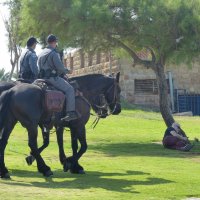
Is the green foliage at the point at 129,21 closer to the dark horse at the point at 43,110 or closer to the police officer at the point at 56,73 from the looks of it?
the dark horse at the point at 43,110

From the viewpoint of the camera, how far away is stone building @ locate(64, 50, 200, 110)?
46188 millimetres

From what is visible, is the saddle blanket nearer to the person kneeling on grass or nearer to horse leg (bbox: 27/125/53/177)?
horse leg (bbox: 27/125/53/177)

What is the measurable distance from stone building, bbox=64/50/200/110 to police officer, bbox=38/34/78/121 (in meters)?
30.4

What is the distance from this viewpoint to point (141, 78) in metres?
47.4

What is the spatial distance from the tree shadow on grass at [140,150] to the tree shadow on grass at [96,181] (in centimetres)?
524

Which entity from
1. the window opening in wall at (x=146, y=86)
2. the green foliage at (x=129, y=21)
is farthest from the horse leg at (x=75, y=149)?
the window opening in wall at (x=146, y=86)

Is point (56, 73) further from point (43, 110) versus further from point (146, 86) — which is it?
point (146, 86)

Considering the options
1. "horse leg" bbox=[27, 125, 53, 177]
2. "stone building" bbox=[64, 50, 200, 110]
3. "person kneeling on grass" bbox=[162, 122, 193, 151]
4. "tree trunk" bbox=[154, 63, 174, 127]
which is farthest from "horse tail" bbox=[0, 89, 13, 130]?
"stone building" bbox=[64, 50, 200, 110]

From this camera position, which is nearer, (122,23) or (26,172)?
(26,172)

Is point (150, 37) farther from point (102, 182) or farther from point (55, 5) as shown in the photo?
point (102, 182)

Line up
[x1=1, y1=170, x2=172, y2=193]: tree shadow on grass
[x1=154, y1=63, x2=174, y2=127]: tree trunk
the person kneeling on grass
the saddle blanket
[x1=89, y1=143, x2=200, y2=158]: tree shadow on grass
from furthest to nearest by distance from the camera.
A: [x1=154, y1=63, x2=174, y2=127]: tree trunk → the person kneeling on grass → [x1=89, y1=143, x2=200, y2=158]: tree shadow on grass → the saddle blanket → [x1=1, y1=170, x2=172, y2=193]: tree shadow on grass

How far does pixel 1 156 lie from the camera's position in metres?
12.8

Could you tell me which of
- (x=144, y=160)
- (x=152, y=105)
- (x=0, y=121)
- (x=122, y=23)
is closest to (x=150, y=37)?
(x=122, y=23)

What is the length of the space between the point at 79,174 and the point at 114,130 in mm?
16456
